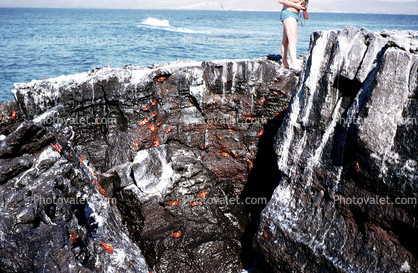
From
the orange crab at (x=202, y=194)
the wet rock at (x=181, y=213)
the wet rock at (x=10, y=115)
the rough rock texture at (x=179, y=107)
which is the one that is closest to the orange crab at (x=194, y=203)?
the wet rock at (x=181, y=213)

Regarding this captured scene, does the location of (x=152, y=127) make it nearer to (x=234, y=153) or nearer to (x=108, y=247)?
(x=234, y=153)

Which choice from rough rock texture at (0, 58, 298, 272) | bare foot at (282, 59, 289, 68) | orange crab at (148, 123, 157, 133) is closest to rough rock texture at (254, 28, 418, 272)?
rough rock texture at (0, 58, 298, 272)

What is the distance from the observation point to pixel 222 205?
6656 mm

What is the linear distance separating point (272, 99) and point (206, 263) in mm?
3939

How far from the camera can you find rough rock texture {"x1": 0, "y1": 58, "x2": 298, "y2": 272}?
15.3 ft

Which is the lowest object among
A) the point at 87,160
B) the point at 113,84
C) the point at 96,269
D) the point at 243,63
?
the point at 96,269

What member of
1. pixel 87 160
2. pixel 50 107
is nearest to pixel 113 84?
pixel 50 107

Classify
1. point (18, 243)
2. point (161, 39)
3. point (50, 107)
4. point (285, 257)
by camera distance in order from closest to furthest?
1. point (18, 243)
2. point (285, 257)
3. point (50, 107)
4. point (161, 39)

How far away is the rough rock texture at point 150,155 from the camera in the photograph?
4656 mm

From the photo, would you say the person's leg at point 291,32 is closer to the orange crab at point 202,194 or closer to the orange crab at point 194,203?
the orange crab at point 202,194

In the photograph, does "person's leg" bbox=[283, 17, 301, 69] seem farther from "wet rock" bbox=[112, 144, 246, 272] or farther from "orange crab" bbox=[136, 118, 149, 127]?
"orange crab" bbox=[136, 118, 149, 127]

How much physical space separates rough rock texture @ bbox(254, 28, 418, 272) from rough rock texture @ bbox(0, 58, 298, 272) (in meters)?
1.75

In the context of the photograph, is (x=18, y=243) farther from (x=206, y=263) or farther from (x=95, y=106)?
(x=95, y=106)

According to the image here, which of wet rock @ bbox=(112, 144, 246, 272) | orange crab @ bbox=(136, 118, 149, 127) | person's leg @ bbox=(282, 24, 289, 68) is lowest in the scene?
wet rock @ bbox=(112, 144, 246, 272)
